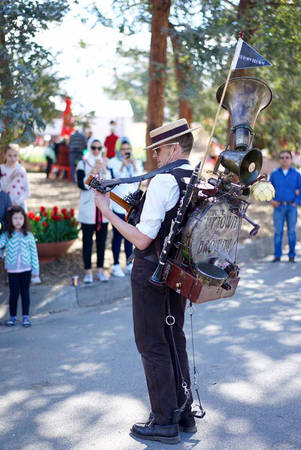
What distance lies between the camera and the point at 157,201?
3797 millimetres

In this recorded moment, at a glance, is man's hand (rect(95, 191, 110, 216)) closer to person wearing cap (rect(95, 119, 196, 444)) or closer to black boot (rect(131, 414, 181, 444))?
person wearing cap (rect(95, 119, 196, 444))

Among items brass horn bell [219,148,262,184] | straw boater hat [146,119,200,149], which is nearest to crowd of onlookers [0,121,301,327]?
straw boater hat [146,119,200,149]

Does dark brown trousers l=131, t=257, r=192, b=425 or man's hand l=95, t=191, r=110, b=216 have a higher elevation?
man's hand l=95, t=191, r=110, b=216

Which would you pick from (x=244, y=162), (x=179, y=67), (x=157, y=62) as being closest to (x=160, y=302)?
(x=244, y=162)

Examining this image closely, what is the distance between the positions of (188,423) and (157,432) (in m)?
0.26

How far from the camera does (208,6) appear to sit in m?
9.36

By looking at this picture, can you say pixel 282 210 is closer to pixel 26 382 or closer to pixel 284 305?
pixel 284 305

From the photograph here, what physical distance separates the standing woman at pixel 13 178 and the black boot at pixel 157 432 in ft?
16.0

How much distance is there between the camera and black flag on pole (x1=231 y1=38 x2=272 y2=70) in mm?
3816

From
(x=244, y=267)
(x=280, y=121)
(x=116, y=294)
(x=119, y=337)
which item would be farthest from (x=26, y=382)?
(x=280, y=121)

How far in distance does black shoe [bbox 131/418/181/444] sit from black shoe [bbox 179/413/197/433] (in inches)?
5.2

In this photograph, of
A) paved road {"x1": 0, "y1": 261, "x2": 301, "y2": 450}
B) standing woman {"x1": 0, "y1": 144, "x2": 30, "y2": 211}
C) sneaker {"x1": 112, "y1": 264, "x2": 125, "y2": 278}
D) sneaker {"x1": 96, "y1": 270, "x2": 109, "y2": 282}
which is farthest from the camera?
sneaker {"x1": 112, "y1": 264, "x2": 125, "y2": 278}

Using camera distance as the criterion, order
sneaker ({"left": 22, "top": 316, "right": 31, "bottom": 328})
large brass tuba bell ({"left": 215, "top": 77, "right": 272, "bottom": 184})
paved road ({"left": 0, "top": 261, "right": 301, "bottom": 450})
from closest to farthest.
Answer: large brass tuba bell ({"left": 215, "top": 77, "right": 272, "bottom": 184}) < paved road ({"left": 0, "top": 261, "right": 301, "bottom": 450}) < sneaker ({"left": 22, "top": 316, "right": 31, "bottom": 328})

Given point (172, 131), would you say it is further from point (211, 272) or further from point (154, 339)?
point (154, 339)
